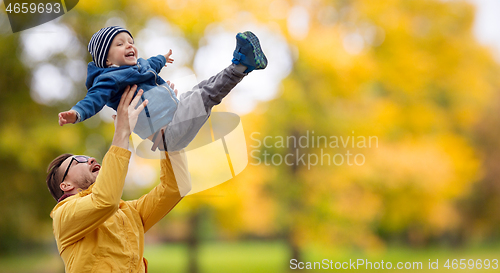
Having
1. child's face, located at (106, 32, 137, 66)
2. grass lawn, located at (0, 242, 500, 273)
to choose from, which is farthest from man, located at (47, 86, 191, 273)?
grass lawn, located at (0, 242, 500, 273)

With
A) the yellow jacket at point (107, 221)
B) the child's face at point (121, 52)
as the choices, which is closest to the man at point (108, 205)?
the yellow jacket at point (107, 221)

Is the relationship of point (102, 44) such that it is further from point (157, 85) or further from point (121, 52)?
point (157, 85)

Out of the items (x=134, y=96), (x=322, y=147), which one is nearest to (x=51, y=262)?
(x=322, y=147)

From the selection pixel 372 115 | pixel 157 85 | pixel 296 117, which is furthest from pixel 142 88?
pixel 372 115

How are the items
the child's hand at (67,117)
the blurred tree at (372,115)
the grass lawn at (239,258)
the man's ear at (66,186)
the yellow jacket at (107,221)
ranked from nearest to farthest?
the child's hand at (67,117), the yellow jacket at (107,221), the man's ear at (66,186), the blurred tree at (372,115), the grass lawn at (239,258)

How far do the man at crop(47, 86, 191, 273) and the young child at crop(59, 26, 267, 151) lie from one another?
69 mm

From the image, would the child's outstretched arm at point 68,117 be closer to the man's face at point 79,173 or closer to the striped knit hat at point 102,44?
the striped knit hat at point 102,44

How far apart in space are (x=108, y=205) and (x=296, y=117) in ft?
17.4

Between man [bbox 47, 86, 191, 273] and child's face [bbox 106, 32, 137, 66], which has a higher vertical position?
child's face [bbox 106, 32, 137, 66]

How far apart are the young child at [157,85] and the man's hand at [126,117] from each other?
4 centimetres

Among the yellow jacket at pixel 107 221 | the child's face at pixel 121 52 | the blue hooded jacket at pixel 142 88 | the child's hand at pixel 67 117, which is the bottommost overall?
the yellow jacket at pixel 107 221

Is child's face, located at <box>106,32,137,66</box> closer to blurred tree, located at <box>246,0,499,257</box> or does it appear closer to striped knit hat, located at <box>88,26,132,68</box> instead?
striped knit hat, located at <box>88,26,132,68</box>

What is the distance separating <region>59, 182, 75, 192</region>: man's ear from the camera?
5.67 ft

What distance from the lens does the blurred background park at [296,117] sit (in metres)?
5.85
